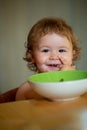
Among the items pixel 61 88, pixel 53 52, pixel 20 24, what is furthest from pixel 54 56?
pixel 20 24

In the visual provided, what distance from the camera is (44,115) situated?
66 centimetres

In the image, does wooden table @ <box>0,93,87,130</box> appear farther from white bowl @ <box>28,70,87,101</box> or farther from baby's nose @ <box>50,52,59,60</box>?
baby's nose @ <box>50,52,59,60</box>

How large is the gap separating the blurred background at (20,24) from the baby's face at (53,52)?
1.35 meters

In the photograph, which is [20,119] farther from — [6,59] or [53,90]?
[6,59]

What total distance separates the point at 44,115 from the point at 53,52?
807 mm

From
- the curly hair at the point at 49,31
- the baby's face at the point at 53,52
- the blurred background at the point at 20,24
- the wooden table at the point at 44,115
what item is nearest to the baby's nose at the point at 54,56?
the baby's face at the point at 53,52

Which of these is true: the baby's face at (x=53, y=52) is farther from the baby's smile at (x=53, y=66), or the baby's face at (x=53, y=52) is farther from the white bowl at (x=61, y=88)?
the white bowl at (x=61, y=88)

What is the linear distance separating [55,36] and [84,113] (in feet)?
2.85

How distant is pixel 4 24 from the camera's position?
2727 millimetres

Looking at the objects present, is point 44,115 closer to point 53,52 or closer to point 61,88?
point 61,88

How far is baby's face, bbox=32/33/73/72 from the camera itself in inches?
55.8

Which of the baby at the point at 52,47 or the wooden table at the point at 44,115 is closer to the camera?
the wooden table at the point at 44,115

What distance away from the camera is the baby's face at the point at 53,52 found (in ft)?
4.65

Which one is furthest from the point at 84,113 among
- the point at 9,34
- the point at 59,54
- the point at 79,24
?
the point at 79,24
